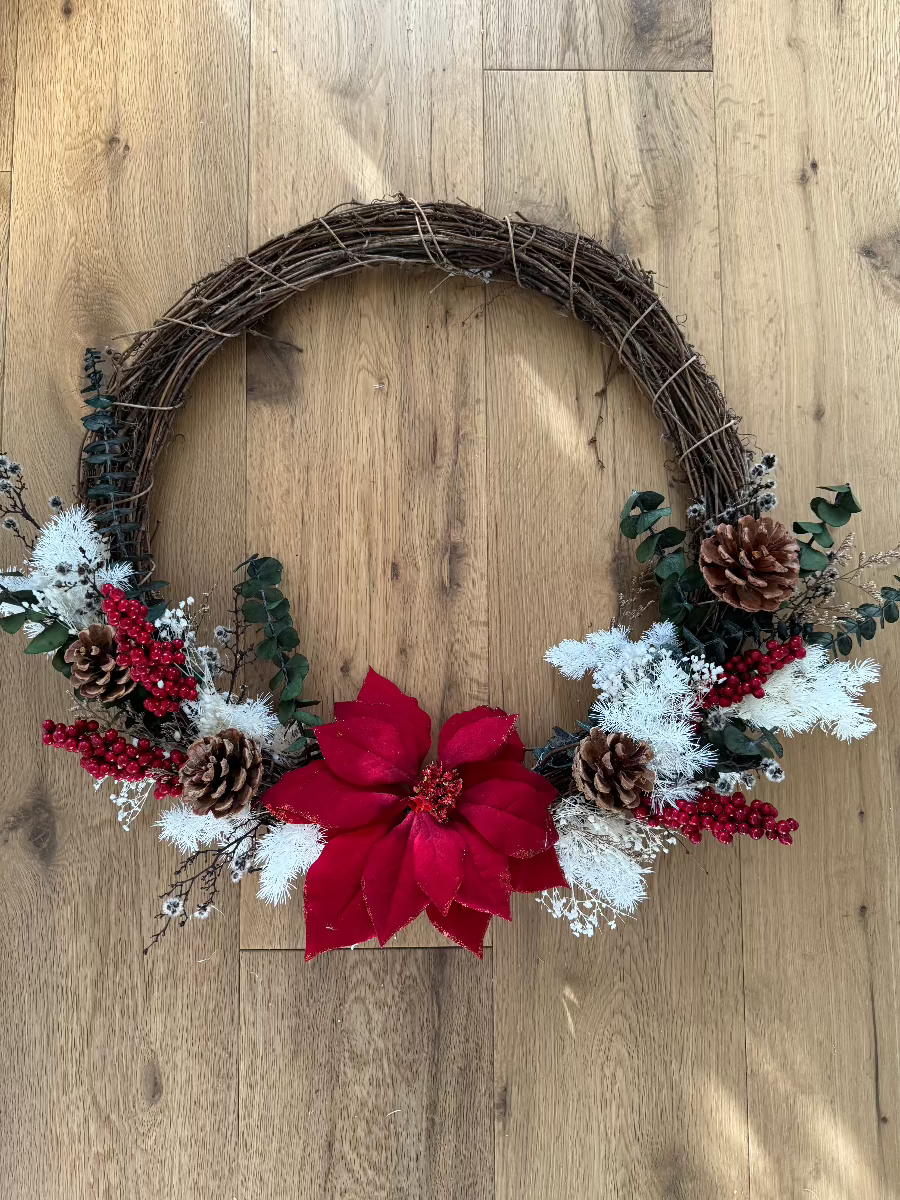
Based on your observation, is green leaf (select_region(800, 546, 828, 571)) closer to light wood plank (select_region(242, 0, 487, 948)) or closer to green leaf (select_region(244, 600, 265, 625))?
light wood plank (select_region(242, 0, 487, 948))

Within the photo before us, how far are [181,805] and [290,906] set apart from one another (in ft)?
0.63

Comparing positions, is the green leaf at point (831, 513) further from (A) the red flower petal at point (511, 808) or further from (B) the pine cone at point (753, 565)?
(A) the red flower petal at point (511, 808)

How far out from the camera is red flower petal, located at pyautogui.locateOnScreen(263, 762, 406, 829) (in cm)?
96

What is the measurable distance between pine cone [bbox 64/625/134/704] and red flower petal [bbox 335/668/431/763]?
24cm

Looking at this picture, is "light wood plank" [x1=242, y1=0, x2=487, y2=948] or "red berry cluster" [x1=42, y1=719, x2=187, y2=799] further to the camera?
"light wood plank" [x1=242, y1=0, x2=487, y2=948]

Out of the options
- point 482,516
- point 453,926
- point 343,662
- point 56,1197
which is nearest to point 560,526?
point 482,516

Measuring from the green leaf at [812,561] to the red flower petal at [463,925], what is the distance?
528mm

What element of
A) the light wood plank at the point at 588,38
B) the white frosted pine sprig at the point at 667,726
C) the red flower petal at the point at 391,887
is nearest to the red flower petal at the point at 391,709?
the red flower petal at the point at 391,887

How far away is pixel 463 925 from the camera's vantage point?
3.19ft

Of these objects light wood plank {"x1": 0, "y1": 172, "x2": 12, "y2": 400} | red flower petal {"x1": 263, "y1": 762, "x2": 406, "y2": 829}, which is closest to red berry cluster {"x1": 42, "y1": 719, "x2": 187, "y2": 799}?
red flower petal {"x1": 263, "y1": 762, "x2": 406, "y2": 829}

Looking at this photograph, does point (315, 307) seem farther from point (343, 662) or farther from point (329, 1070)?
point (329, 1070)

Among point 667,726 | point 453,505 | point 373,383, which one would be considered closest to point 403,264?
point 373,383

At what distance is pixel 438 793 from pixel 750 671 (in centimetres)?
37

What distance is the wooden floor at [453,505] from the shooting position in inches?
42.5
